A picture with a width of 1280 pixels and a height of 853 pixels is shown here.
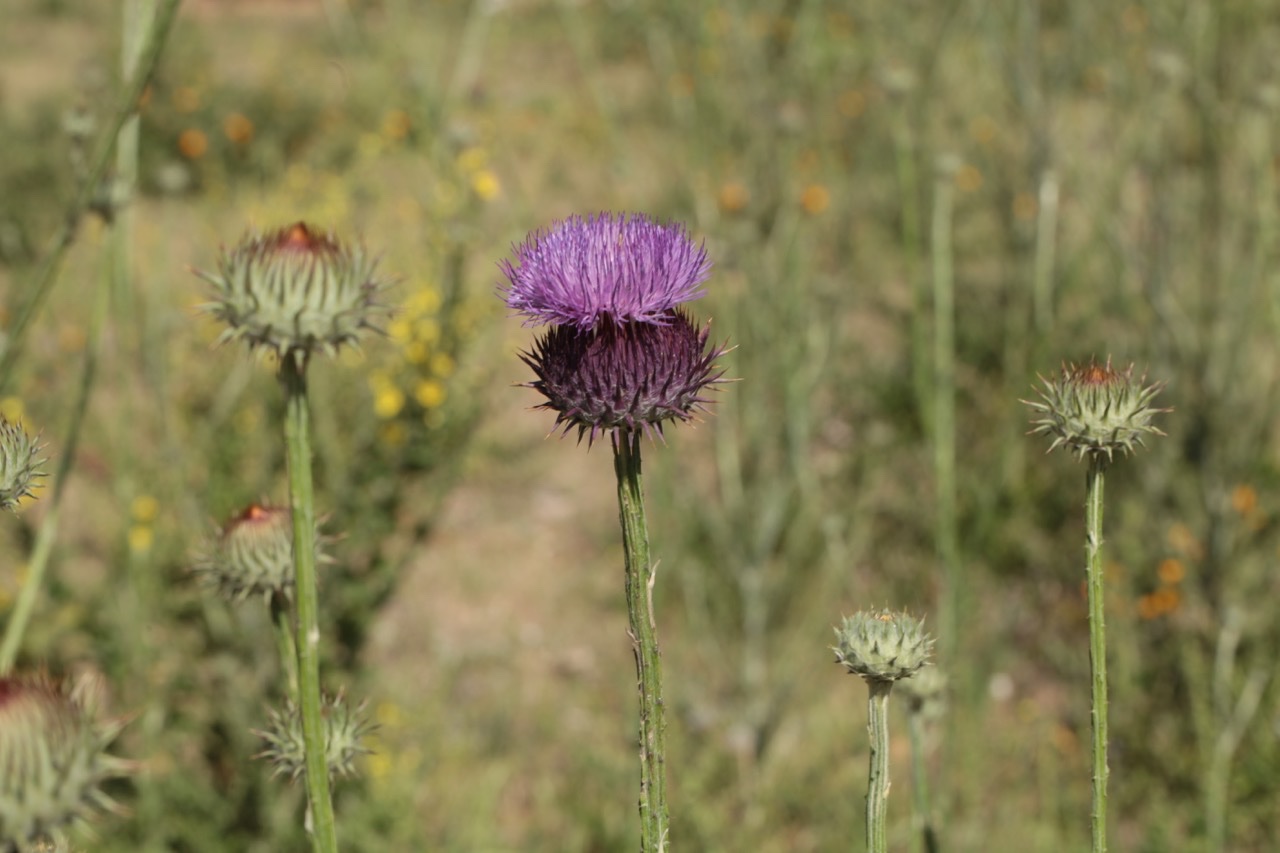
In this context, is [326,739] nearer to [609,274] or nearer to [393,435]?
[609,274]

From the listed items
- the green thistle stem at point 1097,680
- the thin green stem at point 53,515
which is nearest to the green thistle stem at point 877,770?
the green thistle stem at point 1097,680

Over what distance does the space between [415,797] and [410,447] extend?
112cm

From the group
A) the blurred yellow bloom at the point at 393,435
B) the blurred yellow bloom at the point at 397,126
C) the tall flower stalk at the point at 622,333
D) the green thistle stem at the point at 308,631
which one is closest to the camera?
the green thistle stem at the point at 308,631

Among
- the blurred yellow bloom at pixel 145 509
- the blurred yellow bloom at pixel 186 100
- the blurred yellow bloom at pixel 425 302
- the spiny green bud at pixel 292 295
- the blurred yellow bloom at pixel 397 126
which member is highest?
the blurred yellow bloom at pixel 186 100

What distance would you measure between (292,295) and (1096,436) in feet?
3.19

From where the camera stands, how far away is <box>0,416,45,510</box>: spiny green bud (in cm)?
126

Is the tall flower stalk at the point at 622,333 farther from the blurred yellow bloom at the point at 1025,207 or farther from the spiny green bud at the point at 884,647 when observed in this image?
the blurred yellow bloom at the point at 1025,207

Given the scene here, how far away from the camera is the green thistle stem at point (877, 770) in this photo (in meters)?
1.33

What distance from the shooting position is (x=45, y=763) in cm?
101

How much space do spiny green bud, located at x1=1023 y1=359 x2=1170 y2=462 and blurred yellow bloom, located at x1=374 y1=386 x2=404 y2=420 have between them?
297 centimetres

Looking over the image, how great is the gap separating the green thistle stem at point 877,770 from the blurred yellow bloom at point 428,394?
2633mm

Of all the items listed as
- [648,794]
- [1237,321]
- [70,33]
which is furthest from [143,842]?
[70,33]

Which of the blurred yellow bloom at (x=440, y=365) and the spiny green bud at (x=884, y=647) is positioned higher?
the blurred yellow bloom at (x=440, y=365)

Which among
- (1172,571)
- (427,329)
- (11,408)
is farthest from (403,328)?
(1172,571)
